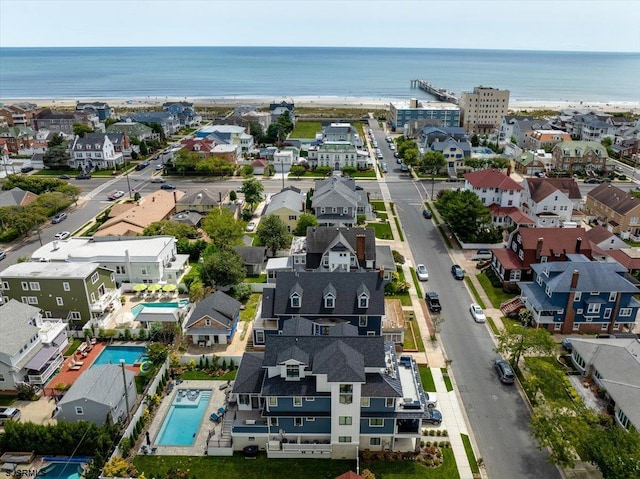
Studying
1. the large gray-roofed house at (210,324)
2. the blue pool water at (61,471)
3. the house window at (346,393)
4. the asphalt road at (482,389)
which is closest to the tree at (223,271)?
the large gray-roofed house at (210,324)

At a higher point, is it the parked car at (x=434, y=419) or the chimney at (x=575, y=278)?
the chimney at (x=575, y=278)

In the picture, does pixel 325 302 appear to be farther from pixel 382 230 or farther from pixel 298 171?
pixel 298 171

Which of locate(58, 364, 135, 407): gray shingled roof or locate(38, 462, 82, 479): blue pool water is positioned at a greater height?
locate(58, 364, 135, 407): gray shingled roof

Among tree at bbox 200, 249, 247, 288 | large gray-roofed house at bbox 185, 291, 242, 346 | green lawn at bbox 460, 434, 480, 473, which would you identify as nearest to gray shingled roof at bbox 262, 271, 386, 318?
large gray-roofed house at bbox 185, 291, 242, 346

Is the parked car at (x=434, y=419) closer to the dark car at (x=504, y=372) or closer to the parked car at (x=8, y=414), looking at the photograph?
the dark car at (x=504, y=372)

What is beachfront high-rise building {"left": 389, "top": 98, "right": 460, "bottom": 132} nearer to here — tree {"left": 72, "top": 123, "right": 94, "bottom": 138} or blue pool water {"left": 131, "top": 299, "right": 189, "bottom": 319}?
tree {"left": 72, "top": 123, "right": 94, "bottom": 138}

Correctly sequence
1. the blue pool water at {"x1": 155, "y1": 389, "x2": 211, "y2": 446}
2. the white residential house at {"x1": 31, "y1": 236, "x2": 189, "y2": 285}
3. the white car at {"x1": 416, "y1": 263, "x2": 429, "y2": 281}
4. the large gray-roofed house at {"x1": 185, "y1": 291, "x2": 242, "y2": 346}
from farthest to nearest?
the white car at {"x1": 416, "y1": 263, "x2": 429, "y2": 281} → the white residential house at {"x1": 31, "y1": 236, "x2": 189, "y2": 285} → the large gray-roofed house at {"x1": 185, "y1": 291, "x2": 242, "y2": 346} → the blue pool water at {"x1": 155, "y1": 389, "x2": 211, "y2": 446}

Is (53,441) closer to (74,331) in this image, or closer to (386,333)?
(74,331)
